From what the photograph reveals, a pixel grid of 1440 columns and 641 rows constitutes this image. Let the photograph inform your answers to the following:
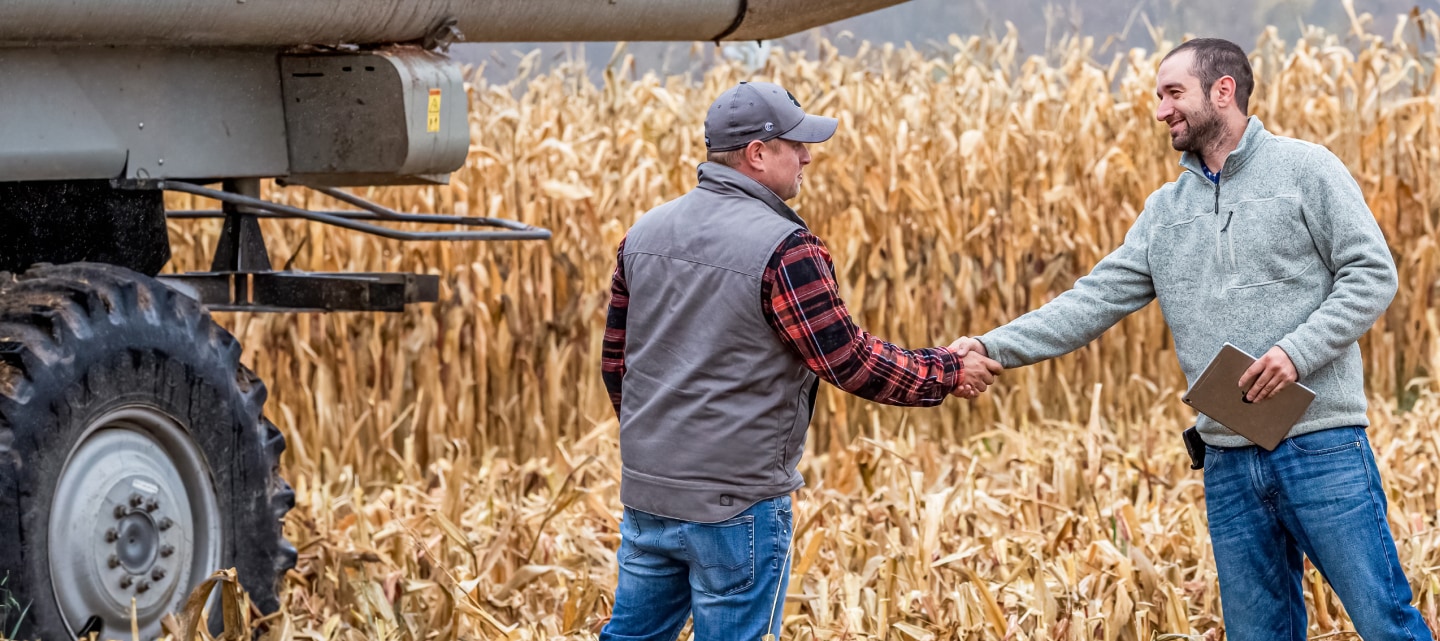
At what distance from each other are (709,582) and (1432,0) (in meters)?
23.9

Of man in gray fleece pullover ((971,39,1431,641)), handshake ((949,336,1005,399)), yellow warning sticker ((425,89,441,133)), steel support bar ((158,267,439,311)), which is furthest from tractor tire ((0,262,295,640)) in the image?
man in gray fleece pullover ((971,39,1431,641))

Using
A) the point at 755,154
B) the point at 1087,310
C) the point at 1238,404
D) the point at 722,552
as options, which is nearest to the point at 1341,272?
the point at 1238,404

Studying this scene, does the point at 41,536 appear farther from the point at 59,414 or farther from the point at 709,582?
the point at 709,582

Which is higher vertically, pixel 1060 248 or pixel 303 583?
pixel 1060 248

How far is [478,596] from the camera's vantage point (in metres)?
5.06

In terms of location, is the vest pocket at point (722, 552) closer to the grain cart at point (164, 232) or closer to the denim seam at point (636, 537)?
the denim seam at point (636, 537)

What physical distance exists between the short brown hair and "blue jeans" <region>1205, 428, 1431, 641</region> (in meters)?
0.76

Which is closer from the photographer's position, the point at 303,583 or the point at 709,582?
the point at 709,582

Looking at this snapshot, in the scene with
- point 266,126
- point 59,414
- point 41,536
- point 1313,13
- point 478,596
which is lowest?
point 478,596

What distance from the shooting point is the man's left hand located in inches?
132

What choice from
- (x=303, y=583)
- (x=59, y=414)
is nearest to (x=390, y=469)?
(x=303, y=583)

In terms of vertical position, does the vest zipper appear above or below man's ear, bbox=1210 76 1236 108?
below

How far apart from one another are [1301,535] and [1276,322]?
459mm

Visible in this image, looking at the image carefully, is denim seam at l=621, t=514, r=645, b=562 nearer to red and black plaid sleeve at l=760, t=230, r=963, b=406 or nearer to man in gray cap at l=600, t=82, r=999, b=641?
man in gray cap at l=600, t=82, r=999, b=641
